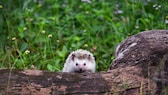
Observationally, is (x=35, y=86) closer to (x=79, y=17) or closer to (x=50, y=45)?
(x=50, y=45)

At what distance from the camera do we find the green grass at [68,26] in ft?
21.3

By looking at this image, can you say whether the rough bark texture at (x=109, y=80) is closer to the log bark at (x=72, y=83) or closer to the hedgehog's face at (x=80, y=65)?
the log bark at (x=72, y=83)

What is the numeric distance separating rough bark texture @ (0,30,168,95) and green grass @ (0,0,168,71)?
183 cm

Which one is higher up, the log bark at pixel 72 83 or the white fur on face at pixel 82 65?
the white fur on face at pixel 82 65

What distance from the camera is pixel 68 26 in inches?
283

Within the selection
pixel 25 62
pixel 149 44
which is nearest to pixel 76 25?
pixel 25 62

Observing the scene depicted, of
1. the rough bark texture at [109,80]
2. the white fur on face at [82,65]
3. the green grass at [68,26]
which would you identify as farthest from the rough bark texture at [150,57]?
the green grass at [68,26]

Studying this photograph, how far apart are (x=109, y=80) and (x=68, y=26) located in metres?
3.11

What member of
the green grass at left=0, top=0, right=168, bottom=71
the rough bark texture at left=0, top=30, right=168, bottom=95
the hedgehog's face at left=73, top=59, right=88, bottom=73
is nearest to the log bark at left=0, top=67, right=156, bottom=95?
the rough bark texture at left=0, top=30, right=168, bottom=95

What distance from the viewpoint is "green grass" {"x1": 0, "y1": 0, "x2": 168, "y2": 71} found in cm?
648

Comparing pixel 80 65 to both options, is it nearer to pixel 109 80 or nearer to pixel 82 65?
pixel 82 65

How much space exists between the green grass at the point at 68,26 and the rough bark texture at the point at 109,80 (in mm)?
1826

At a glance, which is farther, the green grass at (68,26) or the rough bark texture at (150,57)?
the green grass at (68,26)

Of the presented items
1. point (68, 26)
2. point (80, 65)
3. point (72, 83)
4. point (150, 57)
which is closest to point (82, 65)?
point (80, 65)
